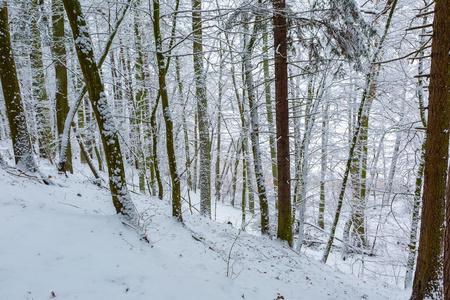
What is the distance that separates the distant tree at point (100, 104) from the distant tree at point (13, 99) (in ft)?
6.97

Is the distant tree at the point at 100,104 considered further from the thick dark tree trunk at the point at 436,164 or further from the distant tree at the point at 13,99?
the thick dark tree trunk at the point at 436,164

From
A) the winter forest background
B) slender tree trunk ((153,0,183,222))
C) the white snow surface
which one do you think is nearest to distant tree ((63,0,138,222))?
the winter forest background

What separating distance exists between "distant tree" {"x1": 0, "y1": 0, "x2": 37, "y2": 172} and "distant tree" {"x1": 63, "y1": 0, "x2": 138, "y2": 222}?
2.12m

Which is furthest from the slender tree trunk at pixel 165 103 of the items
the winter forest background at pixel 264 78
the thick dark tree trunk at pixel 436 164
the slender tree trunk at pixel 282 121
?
the thick dark tree trunk at pixel 436 164

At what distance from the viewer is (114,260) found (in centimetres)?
328

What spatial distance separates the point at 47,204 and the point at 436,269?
6213 mm

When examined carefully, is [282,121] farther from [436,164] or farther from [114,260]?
[114,260]

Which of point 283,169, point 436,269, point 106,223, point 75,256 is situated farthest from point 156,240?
point 436,269

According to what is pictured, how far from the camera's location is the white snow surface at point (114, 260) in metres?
2.70

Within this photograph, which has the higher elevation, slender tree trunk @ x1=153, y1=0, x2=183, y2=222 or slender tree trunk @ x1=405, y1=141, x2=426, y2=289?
slender tree trunk @ x1=153, y1=0, x2=183, y2=222

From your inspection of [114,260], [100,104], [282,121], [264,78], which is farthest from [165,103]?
[264,78]

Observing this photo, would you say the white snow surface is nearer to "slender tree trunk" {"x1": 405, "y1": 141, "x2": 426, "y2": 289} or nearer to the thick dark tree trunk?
the thick dark tree trunk

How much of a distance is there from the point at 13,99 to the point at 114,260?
4058 millimetres

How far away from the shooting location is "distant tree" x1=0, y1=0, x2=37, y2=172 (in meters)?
4.80
